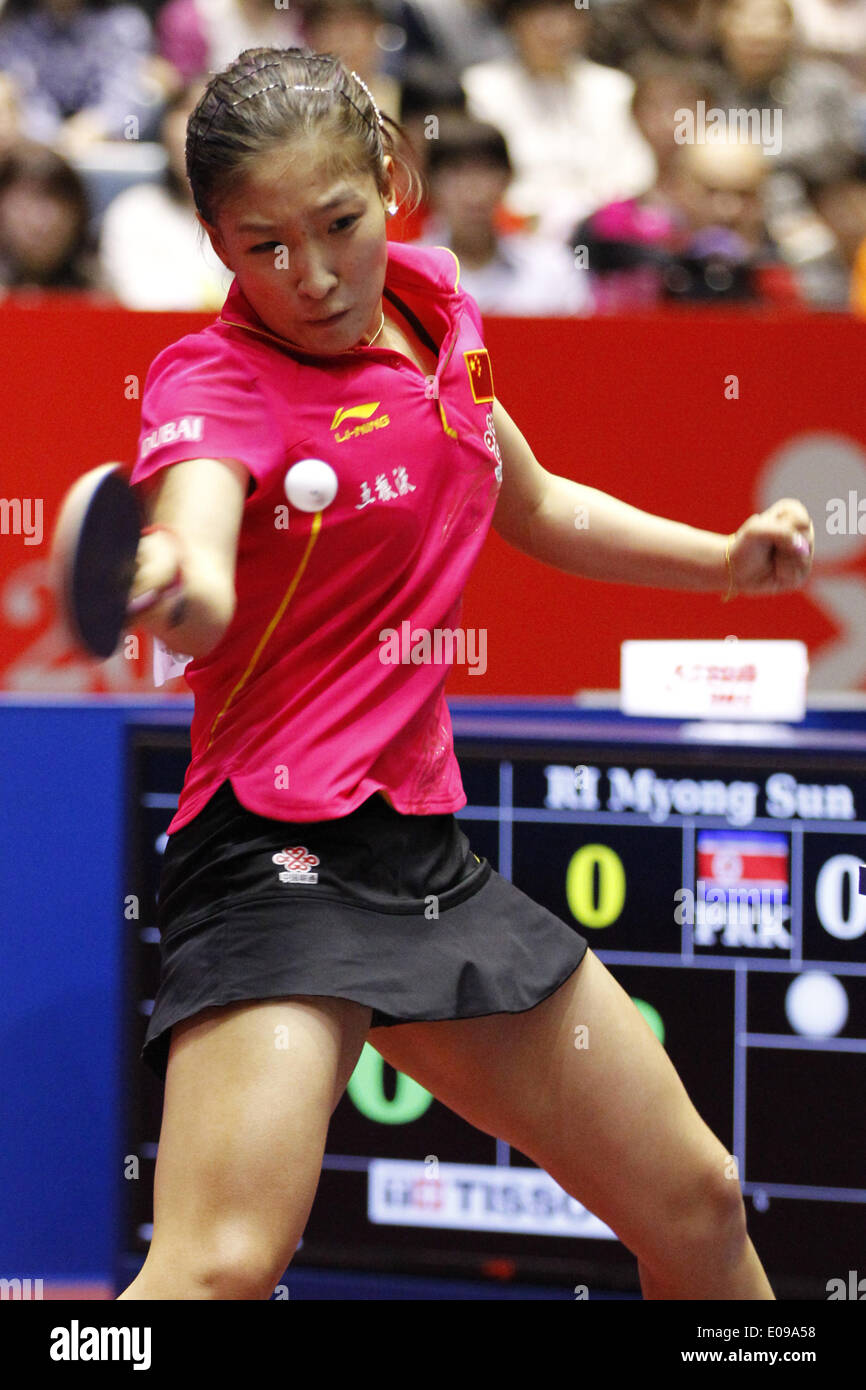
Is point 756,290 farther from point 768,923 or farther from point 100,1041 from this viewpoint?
point 100,1041

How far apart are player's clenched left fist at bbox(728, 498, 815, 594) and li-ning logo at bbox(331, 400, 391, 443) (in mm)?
429

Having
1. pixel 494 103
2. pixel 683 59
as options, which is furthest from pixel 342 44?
pixel 683 59

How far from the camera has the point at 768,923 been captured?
8.05 feet

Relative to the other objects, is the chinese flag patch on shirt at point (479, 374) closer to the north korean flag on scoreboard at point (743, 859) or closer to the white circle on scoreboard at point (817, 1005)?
the north korean flag on scoreboard at point (743, 859)

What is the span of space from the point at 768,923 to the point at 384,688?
971 mm

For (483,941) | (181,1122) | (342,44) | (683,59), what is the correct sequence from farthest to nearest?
(683,59), (342,44), (483,941), (181,1122)

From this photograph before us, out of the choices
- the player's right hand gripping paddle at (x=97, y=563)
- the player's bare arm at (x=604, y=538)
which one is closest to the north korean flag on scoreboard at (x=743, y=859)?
the player's bare arm at (x=604, y=538)

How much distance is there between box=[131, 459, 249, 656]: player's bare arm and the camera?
1.39 m

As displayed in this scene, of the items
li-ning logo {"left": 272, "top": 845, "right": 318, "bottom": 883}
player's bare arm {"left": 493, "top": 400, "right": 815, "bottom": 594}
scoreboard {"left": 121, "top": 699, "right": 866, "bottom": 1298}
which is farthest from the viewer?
scoreboard {"left": 121, "top": 699, "right": 866, "bottom": 1298}

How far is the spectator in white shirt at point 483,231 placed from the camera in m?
4.20

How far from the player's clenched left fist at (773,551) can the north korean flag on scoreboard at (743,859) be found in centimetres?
61

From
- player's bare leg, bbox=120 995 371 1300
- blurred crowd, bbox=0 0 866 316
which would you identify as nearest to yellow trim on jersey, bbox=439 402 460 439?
player's bare leg, bbox=120 995 371 1300

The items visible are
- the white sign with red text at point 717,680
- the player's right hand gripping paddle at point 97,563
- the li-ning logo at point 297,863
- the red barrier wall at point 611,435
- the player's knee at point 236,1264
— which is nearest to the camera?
the player's right hand gripping paddle at point 97,563

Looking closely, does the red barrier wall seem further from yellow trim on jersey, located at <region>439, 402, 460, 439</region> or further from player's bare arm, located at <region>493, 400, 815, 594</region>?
yellow trim on jersey, located at <region>439, 402, 460, 439</region>
